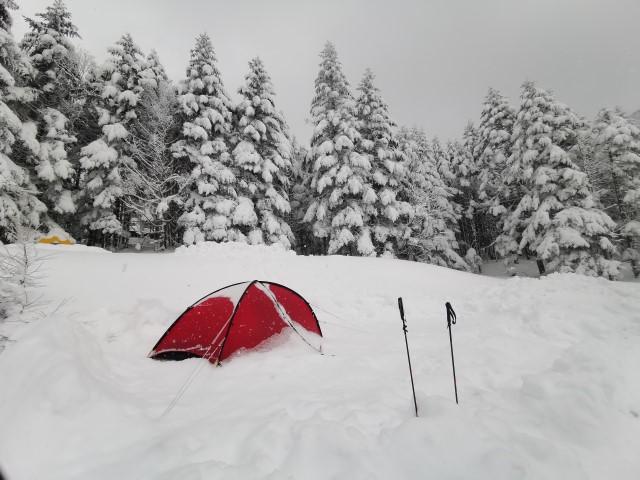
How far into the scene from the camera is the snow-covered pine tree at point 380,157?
17844 mm

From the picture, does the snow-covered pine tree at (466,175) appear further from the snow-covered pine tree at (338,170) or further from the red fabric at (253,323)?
the red fabric at (253,323)

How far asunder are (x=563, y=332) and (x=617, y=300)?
211 centimetres

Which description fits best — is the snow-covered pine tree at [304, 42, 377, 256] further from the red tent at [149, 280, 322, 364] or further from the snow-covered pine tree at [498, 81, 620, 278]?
the red tent at [149, 280, 322, 364]

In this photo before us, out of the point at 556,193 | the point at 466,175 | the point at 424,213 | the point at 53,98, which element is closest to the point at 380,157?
the point at 424,213

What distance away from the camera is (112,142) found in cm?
1753

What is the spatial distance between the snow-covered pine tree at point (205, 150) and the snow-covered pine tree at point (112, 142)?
3.19m

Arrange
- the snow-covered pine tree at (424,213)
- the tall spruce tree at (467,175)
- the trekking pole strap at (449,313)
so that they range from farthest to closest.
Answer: the tall spruce tree at (467,175) < the snow-covered pine tree at (424,213) < the trekking pole strap at (449,313)

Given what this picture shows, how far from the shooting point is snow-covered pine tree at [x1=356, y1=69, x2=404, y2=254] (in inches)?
703

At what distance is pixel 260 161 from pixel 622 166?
76.9 ft

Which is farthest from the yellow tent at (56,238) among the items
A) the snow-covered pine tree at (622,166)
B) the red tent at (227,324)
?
the snow-covered pine tree at (622,166)

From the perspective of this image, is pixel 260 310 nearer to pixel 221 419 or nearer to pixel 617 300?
pixel 221 419

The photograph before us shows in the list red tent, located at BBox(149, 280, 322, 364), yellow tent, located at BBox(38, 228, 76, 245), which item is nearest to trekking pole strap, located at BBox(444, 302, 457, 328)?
red tent, located at BBox(149, 280, 322, 364)

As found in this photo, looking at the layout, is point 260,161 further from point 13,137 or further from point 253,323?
point 253,323

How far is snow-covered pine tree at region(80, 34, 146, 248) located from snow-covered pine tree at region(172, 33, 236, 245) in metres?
3.19
